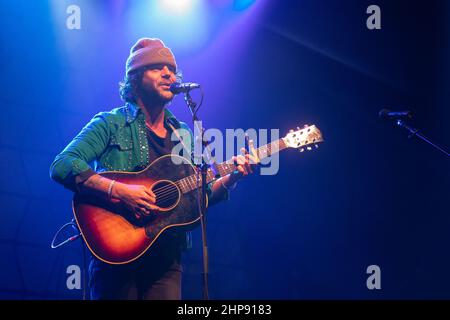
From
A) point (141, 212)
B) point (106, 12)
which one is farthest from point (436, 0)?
point (141, 212)

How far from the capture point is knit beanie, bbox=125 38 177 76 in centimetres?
375

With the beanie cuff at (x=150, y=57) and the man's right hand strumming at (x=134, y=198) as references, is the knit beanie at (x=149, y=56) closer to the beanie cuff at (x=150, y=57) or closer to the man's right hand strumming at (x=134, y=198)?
the beanie cuff at (x=150, y=57)

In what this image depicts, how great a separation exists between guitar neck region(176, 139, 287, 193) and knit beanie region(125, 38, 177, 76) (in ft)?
2.84

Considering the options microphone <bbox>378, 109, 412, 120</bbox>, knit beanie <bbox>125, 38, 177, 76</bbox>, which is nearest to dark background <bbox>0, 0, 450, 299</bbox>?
microphone <bbox>378, 109, 412, 120</bbox>

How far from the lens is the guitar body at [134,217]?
→ 3170 millimetres

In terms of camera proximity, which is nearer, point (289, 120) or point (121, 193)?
point (121, 193)

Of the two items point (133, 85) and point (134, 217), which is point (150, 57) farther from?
point (134, 217)

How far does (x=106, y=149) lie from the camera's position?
11.5 ft

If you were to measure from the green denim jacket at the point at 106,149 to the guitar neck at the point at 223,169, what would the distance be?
0.12 m

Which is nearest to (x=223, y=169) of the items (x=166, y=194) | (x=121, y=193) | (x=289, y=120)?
(x=166, y=194)

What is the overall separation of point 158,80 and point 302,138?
3.75ft

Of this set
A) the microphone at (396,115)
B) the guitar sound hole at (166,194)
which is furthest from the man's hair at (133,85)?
the microphone at (396,115)
